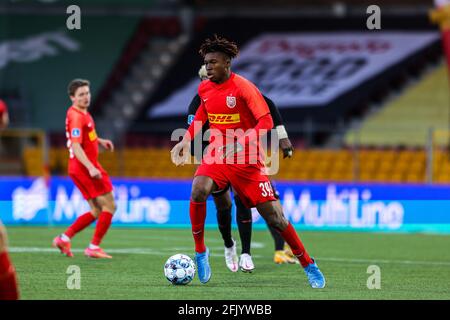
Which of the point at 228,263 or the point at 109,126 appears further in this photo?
the point at 109,126

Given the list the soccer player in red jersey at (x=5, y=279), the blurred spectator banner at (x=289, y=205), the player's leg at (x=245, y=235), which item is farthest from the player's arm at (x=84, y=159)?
the blurred spectator banner at (x=289, y=205)

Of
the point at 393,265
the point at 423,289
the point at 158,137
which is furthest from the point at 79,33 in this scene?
the point at 423,289

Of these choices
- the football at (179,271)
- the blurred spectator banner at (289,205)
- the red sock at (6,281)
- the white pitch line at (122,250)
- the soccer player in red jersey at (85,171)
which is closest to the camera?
the red sock at (6,281)

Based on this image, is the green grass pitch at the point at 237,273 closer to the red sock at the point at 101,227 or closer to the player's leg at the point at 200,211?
the player's leg at the point at 200,211

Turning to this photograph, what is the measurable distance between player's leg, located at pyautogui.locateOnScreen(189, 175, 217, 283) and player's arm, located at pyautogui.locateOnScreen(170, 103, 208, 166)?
38 centimetres

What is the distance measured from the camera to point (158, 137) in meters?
27.0

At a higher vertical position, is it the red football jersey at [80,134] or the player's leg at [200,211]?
the red football jersey at [80,134]

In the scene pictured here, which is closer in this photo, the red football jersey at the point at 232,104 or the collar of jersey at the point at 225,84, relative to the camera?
the red football jersey at the point at 232,104

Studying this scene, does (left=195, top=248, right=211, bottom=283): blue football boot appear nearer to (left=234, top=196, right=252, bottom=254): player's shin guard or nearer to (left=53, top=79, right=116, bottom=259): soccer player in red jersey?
(left=234, top=196, right=252, bottom=254): player's shin guard

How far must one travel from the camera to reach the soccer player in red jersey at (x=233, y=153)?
9.55 metres

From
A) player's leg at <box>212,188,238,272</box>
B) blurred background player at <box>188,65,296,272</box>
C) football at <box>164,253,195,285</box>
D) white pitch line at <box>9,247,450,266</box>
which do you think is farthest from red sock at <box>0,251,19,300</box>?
white pitch line at <box>9,247,450,266</box>

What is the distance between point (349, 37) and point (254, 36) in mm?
3214

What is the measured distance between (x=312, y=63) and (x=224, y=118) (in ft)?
71.3
